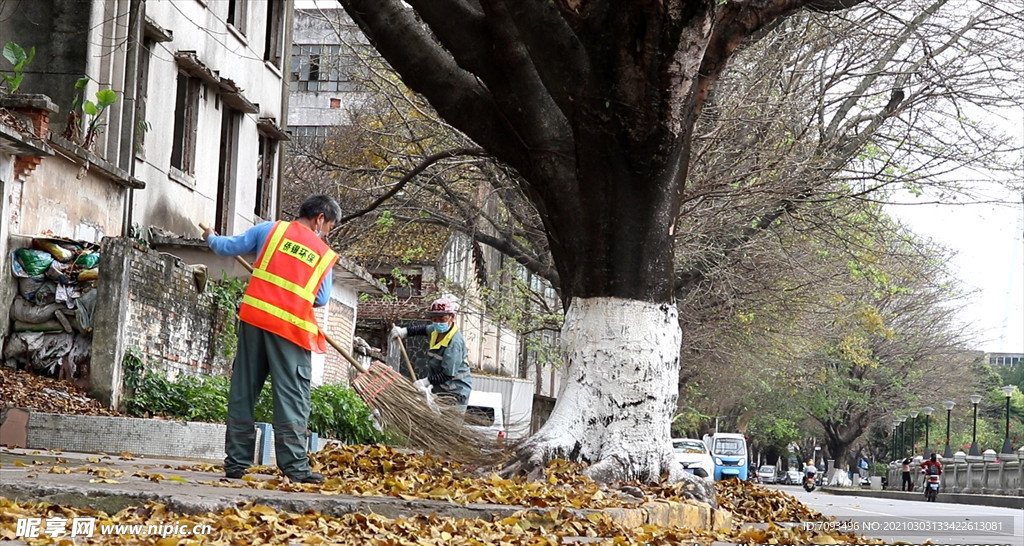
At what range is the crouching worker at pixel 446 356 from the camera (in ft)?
41.5

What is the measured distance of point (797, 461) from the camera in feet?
343

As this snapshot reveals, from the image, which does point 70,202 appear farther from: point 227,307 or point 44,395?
point 44,395

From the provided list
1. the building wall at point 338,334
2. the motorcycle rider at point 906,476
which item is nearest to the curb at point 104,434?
the building wall at point 338,334

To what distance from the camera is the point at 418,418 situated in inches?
416

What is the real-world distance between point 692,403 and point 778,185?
37065 mm

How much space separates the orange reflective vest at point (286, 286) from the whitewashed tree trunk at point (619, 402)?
2032mm

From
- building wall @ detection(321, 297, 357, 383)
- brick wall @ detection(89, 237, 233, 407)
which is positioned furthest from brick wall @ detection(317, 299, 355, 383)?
brick wall @ detection(89, 237, 233, 407)

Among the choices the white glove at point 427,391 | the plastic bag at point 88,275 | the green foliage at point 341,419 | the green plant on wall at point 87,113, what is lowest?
the green foliage at point 341,419

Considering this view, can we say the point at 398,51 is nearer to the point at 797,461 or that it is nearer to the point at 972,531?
the point at 972,531

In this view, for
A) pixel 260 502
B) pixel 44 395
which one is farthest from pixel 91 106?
pixel 260 502

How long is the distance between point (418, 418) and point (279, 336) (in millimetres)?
3290

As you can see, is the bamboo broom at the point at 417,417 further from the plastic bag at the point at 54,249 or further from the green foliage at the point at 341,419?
the green foliage at the point at 341,419

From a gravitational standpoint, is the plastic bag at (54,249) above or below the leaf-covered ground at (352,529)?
above

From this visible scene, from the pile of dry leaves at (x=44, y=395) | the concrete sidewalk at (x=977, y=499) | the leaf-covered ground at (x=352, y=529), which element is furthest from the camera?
the concrete sidewalk at (x=977, y=499)
